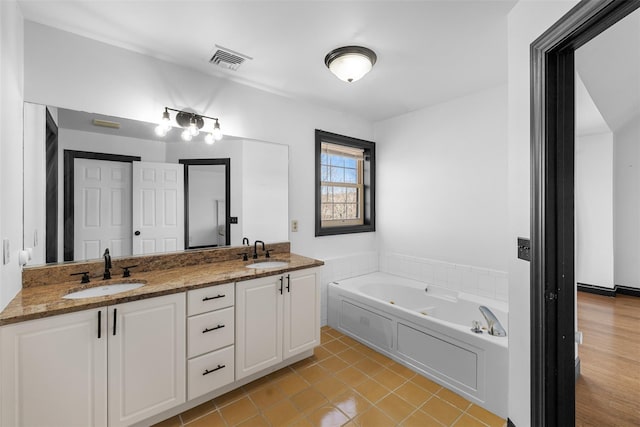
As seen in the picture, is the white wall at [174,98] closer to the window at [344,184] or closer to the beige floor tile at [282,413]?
the window at [344,184]

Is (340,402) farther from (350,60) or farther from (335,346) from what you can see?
(350,60)

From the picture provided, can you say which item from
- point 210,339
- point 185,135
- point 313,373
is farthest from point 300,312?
point 185,135

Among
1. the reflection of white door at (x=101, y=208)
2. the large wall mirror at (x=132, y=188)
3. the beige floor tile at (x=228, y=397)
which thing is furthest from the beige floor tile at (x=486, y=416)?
the reflection of white door at (x=101, y=208)

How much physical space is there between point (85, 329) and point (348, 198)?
115 inches

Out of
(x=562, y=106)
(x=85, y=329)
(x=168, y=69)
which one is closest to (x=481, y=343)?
(x=562, y=106)

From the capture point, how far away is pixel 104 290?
5.83ft

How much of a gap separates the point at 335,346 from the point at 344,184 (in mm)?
1953

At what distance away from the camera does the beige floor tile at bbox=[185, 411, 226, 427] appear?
1714 millimetres

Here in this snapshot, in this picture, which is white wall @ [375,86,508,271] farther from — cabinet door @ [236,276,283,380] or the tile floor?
cabinet door @ [236,276,283,380]

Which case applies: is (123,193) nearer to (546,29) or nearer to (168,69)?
(168,69)

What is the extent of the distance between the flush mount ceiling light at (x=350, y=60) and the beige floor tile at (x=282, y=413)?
2.44m

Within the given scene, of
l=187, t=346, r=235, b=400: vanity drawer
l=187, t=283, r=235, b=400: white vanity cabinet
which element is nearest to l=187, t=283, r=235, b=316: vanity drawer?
l=187, t=283, r=235, b=400: white vanity cabinet

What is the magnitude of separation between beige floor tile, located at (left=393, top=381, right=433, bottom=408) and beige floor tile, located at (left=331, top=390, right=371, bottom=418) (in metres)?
0.28

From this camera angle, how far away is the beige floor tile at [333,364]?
2.31m
